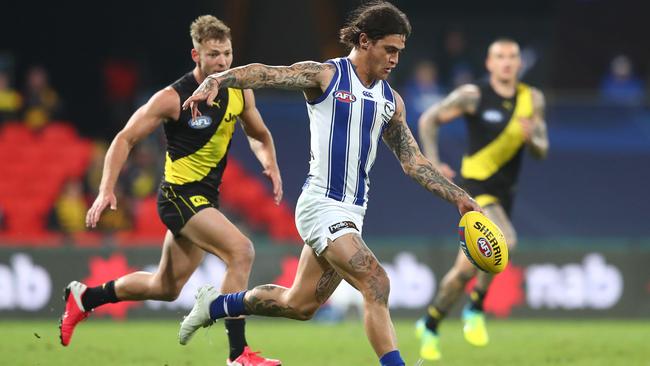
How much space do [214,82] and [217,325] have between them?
7.38 m

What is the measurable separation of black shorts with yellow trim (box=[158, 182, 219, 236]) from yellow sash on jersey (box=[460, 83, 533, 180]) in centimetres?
311

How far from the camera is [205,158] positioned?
903 centimetres

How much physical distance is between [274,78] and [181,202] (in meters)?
1.94

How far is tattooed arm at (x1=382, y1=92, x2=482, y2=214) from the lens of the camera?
25.3 feet

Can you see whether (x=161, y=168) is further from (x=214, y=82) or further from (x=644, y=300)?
(x=214, y=82)

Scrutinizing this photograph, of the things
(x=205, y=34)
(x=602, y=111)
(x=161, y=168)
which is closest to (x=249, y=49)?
(x=161, y=168)

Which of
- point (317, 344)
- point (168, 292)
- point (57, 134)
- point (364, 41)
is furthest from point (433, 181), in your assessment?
point (57, 134)

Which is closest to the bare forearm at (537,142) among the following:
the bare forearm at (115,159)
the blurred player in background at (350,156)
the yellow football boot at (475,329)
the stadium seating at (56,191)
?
the yellow football boot at (475,329)

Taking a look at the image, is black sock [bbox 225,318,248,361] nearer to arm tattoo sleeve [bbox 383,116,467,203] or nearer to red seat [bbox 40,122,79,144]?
arm tattoo sleeve [bbox 383,116,467,203]

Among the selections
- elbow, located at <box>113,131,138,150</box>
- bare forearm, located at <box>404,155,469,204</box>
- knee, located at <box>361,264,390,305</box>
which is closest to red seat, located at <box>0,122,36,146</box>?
elbow, located at <box>113,131,138,150</box>

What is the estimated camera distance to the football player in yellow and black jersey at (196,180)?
875 cm

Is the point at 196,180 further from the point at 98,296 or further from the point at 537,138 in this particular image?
the point at 537,138

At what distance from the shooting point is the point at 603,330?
13312 mm

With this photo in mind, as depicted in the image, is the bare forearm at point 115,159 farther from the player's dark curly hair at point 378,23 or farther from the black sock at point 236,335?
the player's dark curly hair at point 378,23
